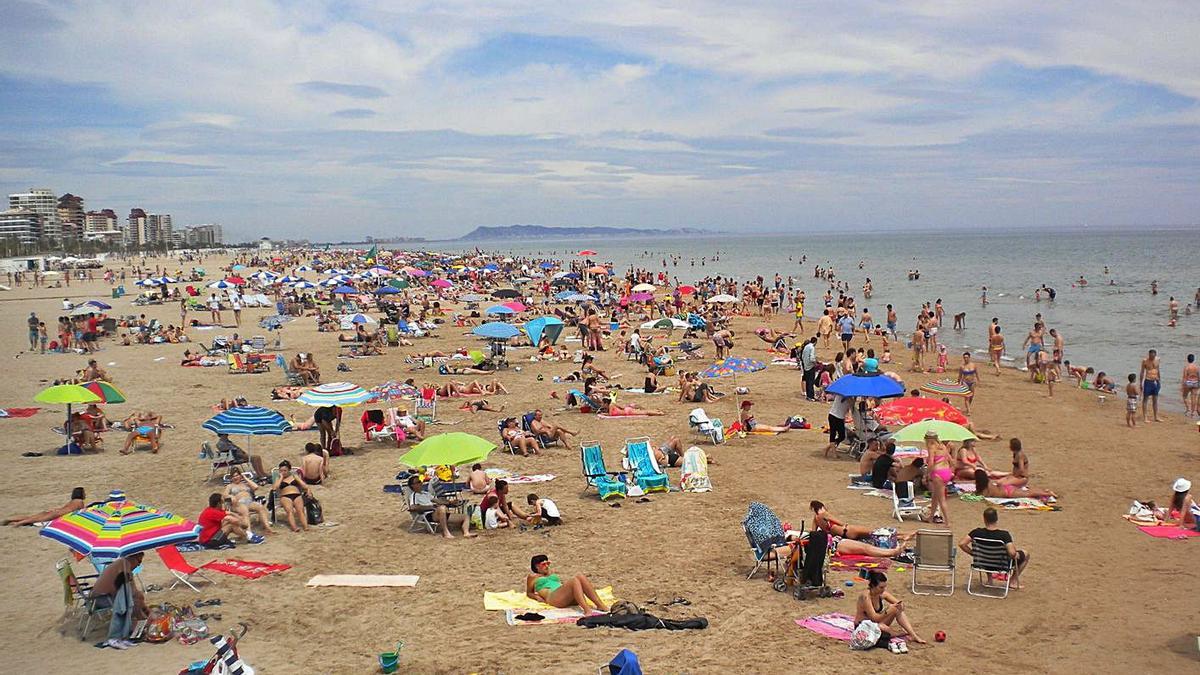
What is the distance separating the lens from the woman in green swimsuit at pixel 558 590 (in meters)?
7.56

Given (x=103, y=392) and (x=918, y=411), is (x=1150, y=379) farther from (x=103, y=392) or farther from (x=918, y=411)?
(x=103, y=392)

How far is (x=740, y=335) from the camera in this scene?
29.0m

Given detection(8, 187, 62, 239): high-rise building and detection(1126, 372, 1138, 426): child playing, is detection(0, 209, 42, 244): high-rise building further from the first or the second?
detection(1126, 372, 1138, 426): child playing

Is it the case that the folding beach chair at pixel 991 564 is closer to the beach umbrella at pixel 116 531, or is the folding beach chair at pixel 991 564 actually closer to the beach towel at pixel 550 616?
the beach towel at pixel 550 616

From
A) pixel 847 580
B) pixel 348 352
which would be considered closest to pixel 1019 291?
pixel 348 352

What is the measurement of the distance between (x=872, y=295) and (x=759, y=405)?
112 feet

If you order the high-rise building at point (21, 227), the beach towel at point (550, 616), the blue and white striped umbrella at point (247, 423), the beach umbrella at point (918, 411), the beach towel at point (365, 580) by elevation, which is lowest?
the beach towel at point (365, 580)

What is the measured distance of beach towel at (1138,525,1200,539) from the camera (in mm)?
9219

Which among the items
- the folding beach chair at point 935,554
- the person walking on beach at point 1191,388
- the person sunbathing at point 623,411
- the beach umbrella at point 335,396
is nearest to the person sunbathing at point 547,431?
the person sunbathing at point 623,411

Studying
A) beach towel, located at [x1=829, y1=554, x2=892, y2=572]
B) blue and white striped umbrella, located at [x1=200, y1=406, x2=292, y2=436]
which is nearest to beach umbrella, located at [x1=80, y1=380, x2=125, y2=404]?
blue and white striped umbrella, located at [x1=200, y1=406, x2=292, y2=436]

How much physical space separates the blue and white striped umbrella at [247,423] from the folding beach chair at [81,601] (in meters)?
3.84

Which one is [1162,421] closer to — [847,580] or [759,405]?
[759,405]

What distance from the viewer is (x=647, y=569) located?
8594 millimetres

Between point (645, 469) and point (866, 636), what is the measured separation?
5059mm
